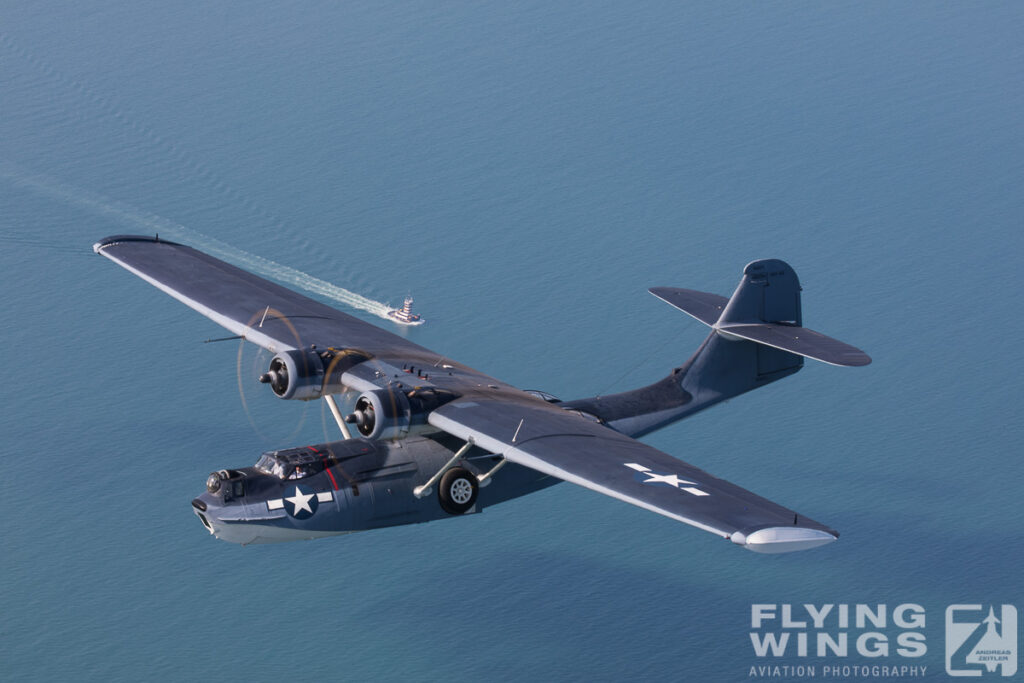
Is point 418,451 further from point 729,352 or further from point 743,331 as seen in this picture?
point 729,352

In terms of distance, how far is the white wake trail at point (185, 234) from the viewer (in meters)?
81.6

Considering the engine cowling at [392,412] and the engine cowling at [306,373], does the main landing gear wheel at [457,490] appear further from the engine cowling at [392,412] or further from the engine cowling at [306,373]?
the engine cowling at [306,373]

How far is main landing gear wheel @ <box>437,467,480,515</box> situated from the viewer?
45.8 m

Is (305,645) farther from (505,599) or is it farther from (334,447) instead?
(334,447)

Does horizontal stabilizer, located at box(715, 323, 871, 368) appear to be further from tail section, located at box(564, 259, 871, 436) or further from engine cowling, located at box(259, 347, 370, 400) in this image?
engine cowling, located at box(259, 347, 370, 400)

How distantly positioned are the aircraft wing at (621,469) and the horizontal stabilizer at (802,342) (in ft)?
25.5

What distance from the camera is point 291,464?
45000 mm

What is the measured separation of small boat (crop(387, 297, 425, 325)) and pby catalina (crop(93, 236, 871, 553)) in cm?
2703

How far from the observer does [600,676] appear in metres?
65.4

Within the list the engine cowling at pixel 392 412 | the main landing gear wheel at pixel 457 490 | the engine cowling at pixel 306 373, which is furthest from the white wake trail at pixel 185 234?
the engine cowling at pixel 392 412

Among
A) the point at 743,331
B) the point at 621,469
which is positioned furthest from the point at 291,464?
the point at 743,331

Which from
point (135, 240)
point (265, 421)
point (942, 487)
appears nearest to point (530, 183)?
point (265, 421)
